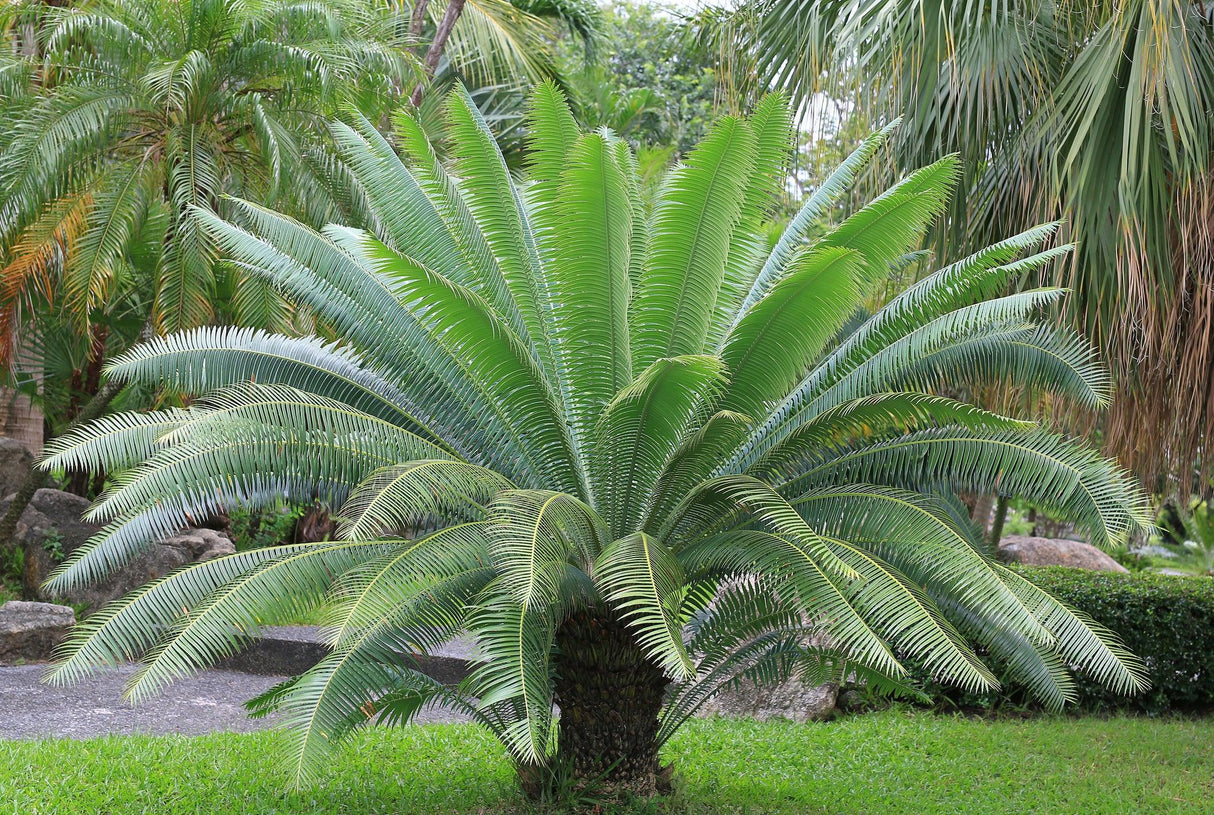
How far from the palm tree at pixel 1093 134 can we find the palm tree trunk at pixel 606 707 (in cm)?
350

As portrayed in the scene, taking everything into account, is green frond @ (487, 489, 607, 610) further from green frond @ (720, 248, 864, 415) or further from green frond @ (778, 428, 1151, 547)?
green frond @ (778, 428, 1151, 547)

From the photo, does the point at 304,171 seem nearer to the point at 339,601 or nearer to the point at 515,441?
the point at 515,441

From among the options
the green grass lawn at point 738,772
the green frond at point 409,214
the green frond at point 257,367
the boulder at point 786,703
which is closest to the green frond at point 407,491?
the green frond at point 257,367

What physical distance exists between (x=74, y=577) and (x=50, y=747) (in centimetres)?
249

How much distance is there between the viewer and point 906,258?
21.2ft

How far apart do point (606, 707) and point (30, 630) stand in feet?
21.5

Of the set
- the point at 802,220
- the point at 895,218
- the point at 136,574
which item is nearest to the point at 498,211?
the point at 802,220

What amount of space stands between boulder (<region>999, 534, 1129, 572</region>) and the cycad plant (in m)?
12.0

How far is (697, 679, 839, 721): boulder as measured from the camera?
928 centimetres

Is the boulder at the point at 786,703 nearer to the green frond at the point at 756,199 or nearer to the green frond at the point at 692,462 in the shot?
the green frond at the point at 692,462

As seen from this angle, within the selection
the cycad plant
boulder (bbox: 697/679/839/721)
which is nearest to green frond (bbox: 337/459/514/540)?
the cycad plant

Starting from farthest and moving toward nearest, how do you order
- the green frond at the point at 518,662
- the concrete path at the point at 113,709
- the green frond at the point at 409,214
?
the concrete path at the point at 113,709 < the green frond at the point at 409,214 < the green frond at the point at 518,662

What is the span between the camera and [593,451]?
5535 mm

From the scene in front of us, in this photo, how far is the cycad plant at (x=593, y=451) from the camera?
4.79 meters
